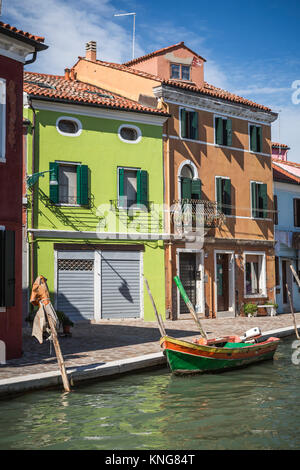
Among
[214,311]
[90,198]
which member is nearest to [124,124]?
[90,198]

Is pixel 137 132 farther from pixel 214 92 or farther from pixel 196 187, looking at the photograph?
pixel 214 92

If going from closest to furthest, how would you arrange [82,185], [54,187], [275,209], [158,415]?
[158,415], [54,187], [82,185], [275,209]

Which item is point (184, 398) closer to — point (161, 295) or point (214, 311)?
point (161, 295)

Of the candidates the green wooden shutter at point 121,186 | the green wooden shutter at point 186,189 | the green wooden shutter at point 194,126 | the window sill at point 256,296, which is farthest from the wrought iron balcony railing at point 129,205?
the window sill at point 256,296

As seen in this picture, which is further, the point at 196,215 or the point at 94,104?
the point at 196,215

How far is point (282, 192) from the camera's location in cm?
2961

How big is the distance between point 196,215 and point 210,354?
11619mm

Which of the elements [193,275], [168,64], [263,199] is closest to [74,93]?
[168,64]

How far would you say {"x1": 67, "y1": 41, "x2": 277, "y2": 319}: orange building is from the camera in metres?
23.7

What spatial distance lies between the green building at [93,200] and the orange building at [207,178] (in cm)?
88

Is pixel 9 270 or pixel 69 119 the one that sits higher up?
pixel 69 119

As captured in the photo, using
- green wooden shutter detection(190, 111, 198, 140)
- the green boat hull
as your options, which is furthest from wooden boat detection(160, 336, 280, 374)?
green wooden shutter detection(190, 111, 198, 140)

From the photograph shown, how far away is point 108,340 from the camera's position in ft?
52.3

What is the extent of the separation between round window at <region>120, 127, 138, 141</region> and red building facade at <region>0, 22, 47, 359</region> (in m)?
9.75
